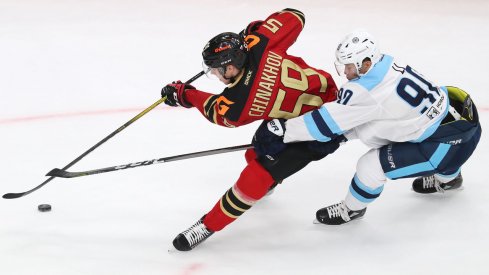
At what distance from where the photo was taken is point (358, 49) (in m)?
3.26

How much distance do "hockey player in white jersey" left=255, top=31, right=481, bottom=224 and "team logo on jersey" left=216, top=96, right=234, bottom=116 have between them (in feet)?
0.72

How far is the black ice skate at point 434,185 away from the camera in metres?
3.90

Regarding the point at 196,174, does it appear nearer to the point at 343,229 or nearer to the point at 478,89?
the point at 343,229

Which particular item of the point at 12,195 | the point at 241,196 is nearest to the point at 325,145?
the point at 241,196

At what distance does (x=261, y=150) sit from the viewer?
11.4 feet

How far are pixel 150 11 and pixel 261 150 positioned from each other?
383 cm

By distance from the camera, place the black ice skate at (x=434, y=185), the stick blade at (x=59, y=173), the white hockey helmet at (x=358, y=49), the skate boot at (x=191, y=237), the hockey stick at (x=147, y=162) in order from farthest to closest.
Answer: the black ice skate at (x=434, y=185), the stick blade at (x=59, y=173), the hockey stick at (x=147, y=162), the skate boot at (x=191, y=237), the white hockey helmet at (x=358, y=49)

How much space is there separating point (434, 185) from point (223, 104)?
1163mm

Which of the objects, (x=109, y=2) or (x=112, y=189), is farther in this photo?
(x=109, y=2)

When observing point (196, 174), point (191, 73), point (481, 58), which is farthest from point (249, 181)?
point (481, 58)

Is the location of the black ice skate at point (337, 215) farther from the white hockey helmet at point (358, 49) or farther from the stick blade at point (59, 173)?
the stick blade at point (59, 173)

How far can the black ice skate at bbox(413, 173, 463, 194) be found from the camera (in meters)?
3.90

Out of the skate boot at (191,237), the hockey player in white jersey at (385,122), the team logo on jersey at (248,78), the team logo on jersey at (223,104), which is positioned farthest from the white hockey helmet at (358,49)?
the skate boot at (191,237)

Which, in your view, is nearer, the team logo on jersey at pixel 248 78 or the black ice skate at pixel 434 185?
Answer: the team logo on jersey at pixel 248 78
